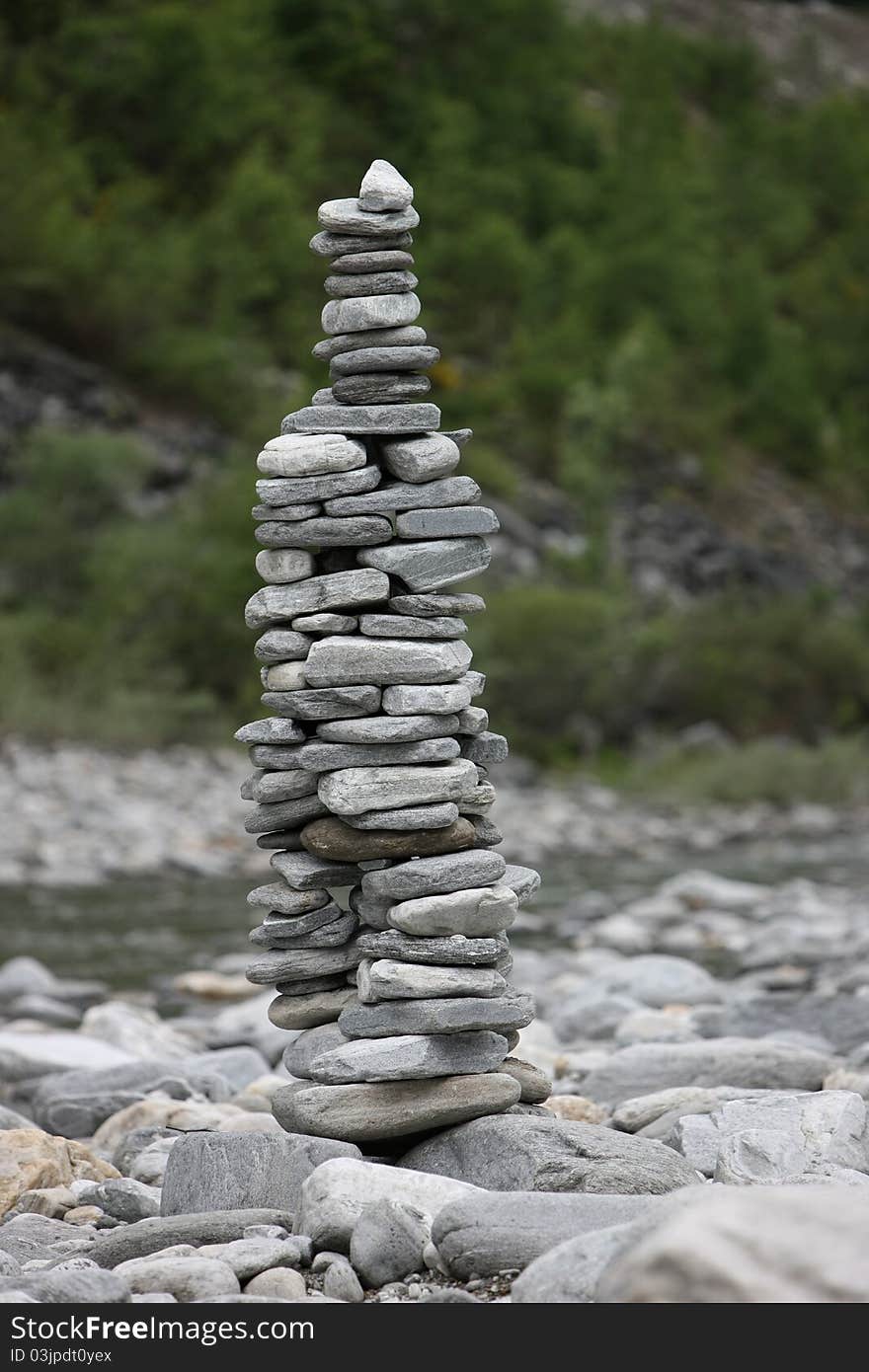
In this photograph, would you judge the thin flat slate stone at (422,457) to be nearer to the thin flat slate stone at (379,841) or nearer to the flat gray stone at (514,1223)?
the thin flat slate stone at (379,841)

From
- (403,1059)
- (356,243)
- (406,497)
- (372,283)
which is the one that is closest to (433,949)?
(403,1059)

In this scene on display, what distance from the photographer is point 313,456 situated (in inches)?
197

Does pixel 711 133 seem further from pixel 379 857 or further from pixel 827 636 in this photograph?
pixel 379 857

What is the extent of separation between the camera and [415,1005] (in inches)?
188

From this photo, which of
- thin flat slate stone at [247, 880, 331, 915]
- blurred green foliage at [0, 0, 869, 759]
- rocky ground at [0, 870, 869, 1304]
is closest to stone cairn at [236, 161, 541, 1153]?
thin flat slate stone at [247, 880, 331, 915]

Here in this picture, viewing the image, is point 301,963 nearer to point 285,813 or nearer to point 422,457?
point 285,813

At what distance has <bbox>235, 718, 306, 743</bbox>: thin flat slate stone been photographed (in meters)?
5.07

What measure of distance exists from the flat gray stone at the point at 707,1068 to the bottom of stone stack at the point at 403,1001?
1178 mm

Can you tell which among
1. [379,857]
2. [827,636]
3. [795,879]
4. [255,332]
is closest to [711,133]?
[255,332]

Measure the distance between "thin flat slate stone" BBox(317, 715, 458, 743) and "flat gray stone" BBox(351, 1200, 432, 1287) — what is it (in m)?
1.44

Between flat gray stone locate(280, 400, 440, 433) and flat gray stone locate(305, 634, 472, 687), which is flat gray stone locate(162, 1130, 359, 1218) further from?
flat gray stone locate(280, 400, 440, 433)

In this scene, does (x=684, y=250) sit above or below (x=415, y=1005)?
above
